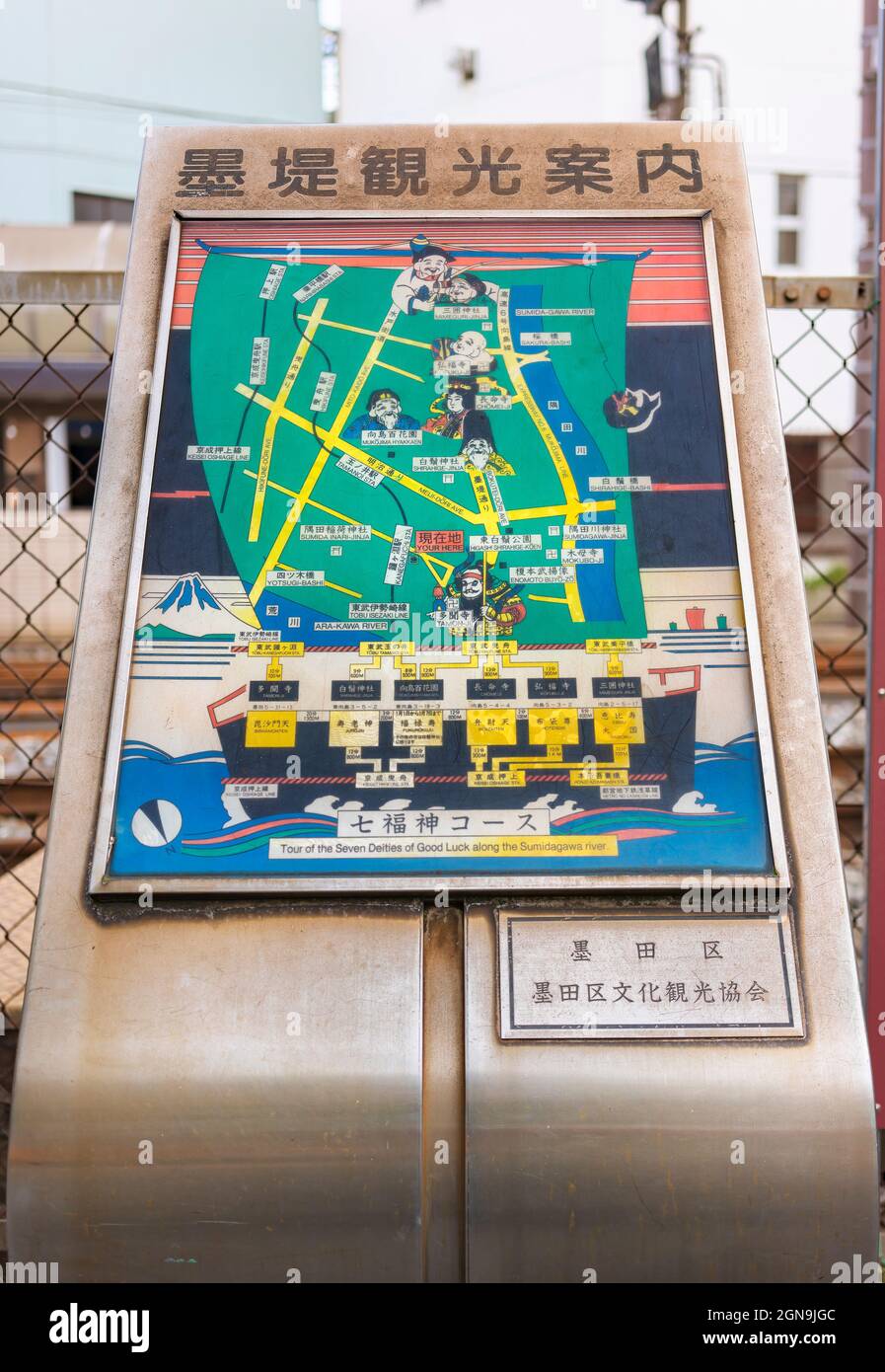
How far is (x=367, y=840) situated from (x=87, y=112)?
11563 millimetres

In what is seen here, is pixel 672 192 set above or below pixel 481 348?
above

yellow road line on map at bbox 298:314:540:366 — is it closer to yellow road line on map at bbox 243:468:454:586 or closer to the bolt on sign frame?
the bolt on sign frame

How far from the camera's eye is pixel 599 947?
58.7 inches

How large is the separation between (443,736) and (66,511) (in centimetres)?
829

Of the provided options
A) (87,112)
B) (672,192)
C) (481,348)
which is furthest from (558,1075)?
(87,112)

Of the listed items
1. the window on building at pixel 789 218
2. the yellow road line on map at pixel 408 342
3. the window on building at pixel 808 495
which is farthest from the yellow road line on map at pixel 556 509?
the window on building at pixel 789 218

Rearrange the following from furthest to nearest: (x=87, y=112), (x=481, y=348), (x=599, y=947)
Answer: (x=87, y=112) < (x=481, y=348) < (x=599, y=947)

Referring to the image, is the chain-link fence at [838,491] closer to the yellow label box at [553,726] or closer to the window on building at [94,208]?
the yellow label box at [553,726]

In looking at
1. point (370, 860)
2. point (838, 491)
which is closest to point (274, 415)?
point (370, 860)

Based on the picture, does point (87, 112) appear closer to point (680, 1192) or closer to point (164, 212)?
point (164, 212)

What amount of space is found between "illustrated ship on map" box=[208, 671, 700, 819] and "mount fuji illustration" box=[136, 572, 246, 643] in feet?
0.39

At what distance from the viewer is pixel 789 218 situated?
14.3m
